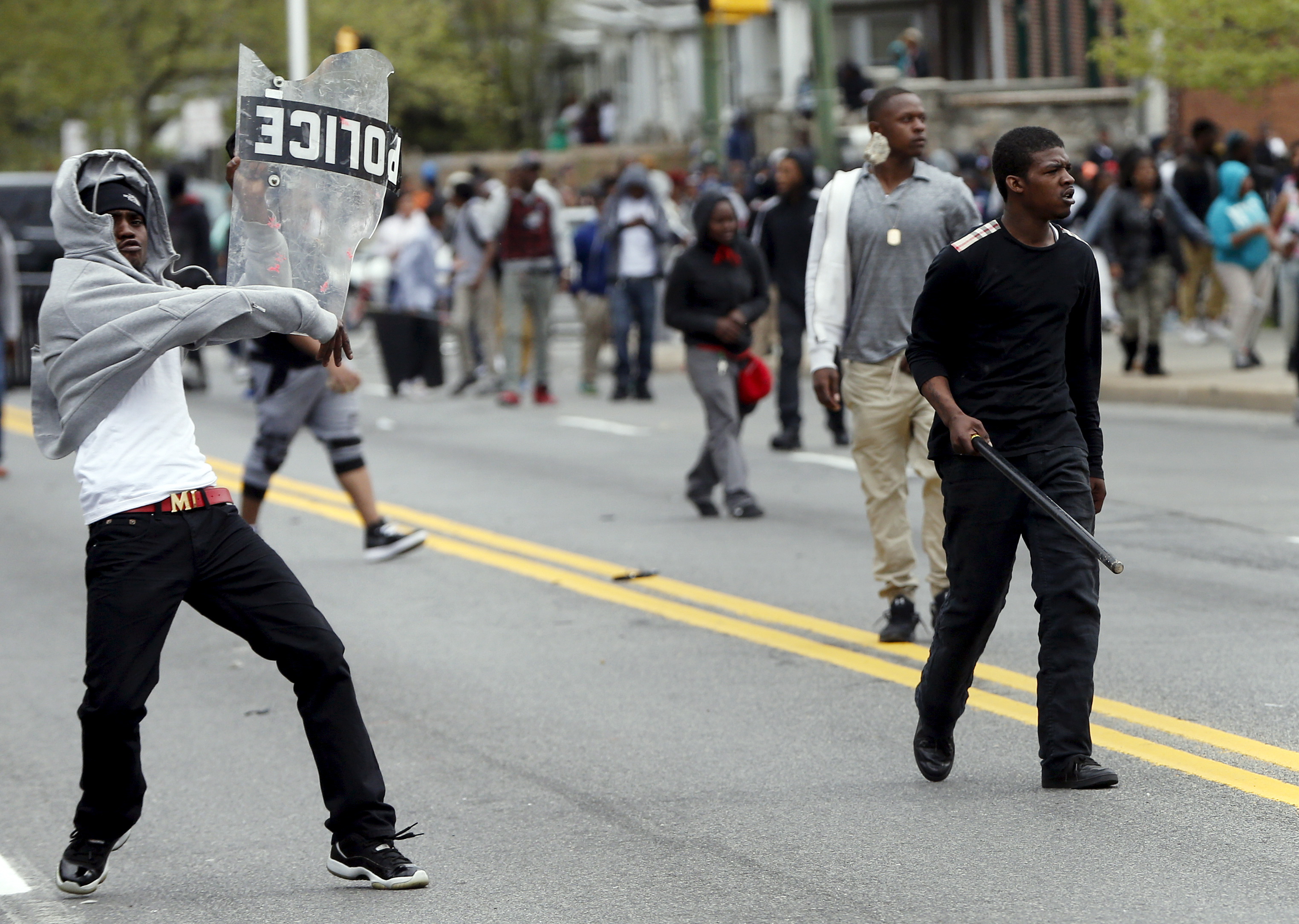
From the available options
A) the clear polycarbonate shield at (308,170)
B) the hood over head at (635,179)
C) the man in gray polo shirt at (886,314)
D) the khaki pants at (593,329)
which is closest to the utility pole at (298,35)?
the khaki pants at (593,329)

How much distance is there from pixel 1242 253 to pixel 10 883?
13.4m

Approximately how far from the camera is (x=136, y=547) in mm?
4793

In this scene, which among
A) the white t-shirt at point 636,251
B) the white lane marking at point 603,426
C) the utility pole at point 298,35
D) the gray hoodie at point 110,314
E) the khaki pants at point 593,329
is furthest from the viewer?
the utility pole at point 298,35

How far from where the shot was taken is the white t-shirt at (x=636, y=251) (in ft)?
55.9

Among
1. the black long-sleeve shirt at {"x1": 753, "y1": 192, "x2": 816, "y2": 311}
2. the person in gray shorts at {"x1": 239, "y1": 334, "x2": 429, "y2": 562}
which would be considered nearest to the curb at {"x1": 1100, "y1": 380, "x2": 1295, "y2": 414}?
the black long-sleeve shirt at {"x1": 753, "y1": 192, "x2": 816, "y2": 311}

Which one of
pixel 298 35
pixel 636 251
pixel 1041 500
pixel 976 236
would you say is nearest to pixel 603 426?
pixel 636 251

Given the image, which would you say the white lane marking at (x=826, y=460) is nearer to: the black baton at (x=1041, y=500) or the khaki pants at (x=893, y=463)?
the khaki pants at (x=893, y=463)

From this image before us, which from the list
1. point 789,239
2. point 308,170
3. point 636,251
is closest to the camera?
point 308,170

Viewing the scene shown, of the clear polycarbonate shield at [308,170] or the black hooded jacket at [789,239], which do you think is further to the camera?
the black hooded jacket at [789,239]

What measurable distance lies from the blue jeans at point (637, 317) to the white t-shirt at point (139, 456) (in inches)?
480

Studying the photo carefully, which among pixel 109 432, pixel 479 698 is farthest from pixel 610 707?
pixel 109 432

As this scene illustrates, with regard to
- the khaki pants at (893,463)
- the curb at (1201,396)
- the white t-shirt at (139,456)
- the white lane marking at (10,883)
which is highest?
the white t-shirt at (139,456)

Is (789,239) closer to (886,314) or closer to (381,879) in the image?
A: (886,314)

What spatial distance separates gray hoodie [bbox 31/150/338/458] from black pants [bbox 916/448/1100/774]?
1.83 m
